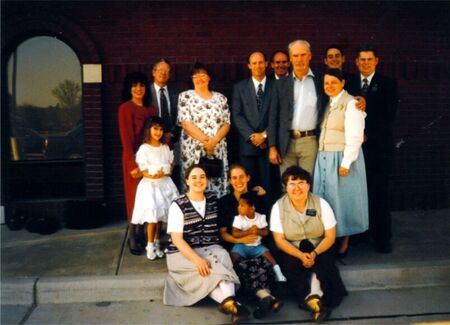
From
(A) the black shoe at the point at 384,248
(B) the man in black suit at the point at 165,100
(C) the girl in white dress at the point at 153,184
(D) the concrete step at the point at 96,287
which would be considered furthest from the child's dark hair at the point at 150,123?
(A) the black shoe at the point at 384,248

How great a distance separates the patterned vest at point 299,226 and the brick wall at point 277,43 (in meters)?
2.62

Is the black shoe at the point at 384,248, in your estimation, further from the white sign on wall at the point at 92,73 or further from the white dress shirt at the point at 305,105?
the white sign on wall at the point at 92,73

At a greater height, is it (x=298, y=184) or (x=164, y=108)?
(x=164, y=108)

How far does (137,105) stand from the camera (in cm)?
525

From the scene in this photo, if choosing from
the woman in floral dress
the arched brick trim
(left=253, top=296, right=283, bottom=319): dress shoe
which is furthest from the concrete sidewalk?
the woman in floral dress

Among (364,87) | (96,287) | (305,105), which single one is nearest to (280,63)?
(305,105)

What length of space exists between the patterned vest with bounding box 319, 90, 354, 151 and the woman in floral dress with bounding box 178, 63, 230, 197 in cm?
98

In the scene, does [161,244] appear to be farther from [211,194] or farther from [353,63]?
[353,63]

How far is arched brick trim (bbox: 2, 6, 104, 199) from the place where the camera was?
633cm

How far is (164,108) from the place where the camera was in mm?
5449

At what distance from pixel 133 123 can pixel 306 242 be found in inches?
81.0

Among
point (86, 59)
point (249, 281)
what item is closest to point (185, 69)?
point (86, 59)

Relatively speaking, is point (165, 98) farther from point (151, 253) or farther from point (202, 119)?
point (151, 253)

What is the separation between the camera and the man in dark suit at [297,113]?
196 inches
